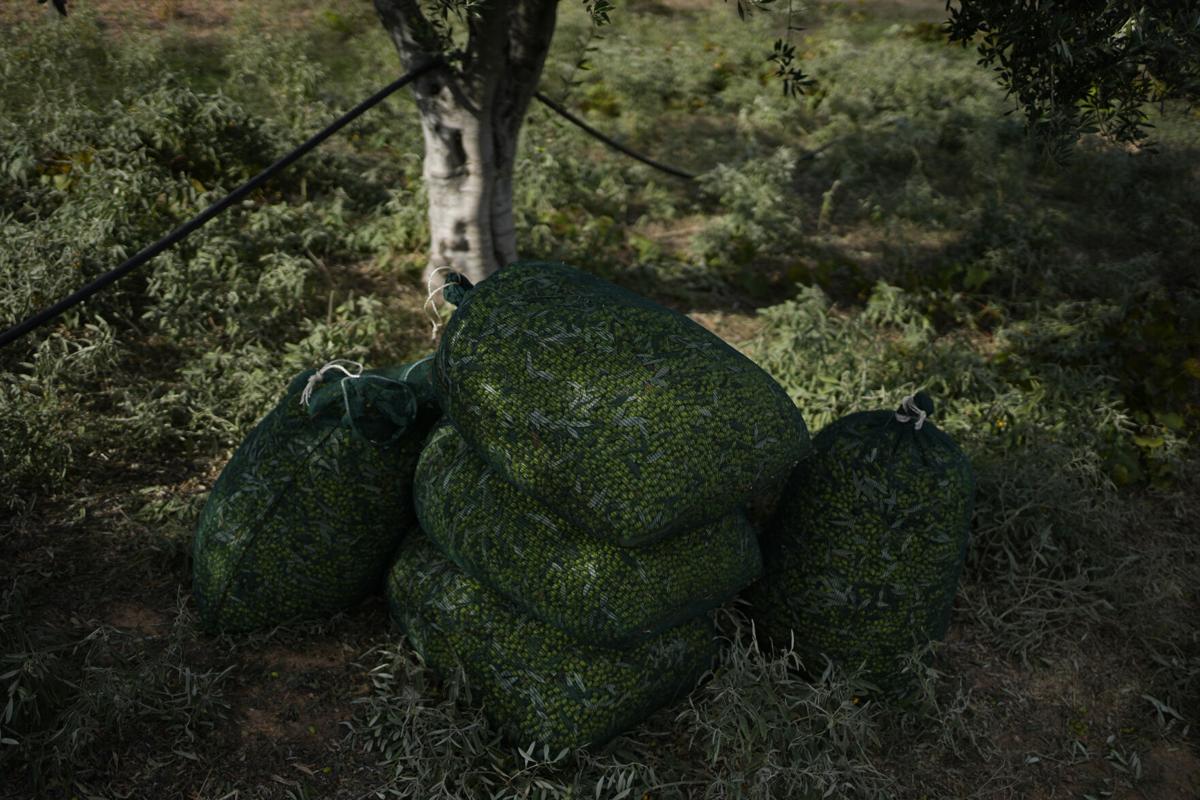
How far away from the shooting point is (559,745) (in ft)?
7.28

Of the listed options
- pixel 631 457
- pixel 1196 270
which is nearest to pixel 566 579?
pixel 631 457

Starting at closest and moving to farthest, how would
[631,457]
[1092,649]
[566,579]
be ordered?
[631,457] → [566,579] → [1092,649]

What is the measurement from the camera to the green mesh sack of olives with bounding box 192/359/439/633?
236 cm

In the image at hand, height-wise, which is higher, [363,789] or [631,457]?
[631,457]

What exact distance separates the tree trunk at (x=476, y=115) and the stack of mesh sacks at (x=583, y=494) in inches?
53.6

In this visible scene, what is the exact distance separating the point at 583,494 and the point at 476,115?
2.27 m

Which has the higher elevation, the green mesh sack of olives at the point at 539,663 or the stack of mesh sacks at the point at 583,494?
the stack of mesh sacks at the point at 583,494

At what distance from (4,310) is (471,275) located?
1.88 m

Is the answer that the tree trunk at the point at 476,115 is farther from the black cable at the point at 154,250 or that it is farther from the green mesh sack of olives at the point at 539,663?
the green mesh sack of olives at the point at 539,663

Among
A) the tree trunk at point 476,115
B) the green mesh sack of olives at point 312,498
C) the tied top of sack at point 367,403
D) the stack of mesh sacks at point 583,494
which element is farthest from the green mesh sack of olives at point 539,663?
the tree trunk at point 476,115

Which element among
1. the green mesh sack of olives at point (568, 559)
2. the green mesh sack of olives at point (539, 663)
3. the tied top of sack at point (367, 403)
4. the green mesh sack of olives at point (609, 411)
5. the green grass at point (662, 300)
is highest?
the green mesh sack of olives at point (609, 411)

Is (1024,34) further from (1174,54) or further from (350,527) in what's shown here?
(350,527)

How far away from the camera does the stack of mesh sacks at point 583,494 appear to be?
196 cm

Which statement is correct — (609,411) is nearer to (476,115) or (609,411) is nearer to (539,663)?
(539,663)
